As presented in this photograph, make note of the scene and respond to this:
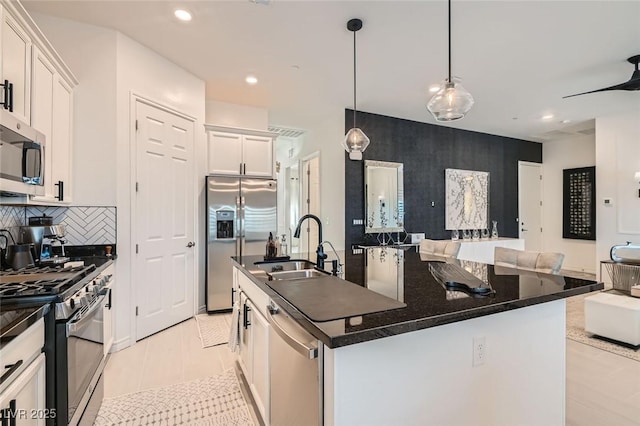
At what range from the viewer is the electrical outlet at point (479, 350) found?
1.31 metres

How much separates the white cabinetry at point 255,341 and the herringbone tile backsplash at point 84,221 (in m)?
1.62

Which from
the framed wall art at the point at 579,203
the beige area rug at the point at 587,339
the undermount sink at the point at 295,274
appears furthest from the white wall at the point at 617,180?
the undermount sink at the point at 295,274

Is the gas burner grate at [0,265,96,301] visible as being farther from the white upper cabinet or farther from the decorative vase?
the decorative vase

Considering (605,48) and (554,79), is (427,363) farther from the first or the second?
(554,79)

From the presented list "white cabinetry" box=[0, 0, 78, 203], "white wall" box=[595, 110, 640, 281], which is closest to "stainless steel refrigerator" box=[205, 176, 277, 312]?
"white cabinetry" box=[0, 0, 78, 203]

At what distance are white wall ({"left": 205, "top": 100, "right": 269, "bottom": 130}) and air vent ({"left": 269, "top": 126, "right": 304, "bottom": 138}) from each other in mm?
1009

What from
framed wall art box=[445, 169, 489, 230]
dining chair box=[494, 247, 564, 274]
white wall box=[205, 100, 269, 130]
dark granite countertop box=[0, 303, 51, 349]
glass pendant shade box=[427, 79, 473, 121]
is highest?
white wall box=[205, 100, 269, 130]

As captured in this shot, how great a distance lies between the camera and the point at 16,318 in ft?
3.97

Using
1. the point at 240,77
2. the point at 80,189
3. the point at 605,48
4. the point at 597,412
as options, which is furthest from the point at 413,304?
the point at 605,48

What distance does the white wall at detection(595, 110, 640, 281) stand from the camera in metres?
5.12

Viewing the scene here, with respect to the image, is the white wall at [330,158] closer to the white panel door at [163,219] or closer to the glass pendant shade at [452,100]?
the white panel door at [163,219]

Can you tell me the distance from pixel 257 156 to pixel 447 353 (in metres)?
3.76

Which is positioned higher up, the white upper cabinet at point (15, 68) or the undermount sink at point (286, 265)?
the white upper cabinet at point (15, 68)

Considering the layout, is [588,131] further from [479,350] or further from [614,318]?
[479,350]
